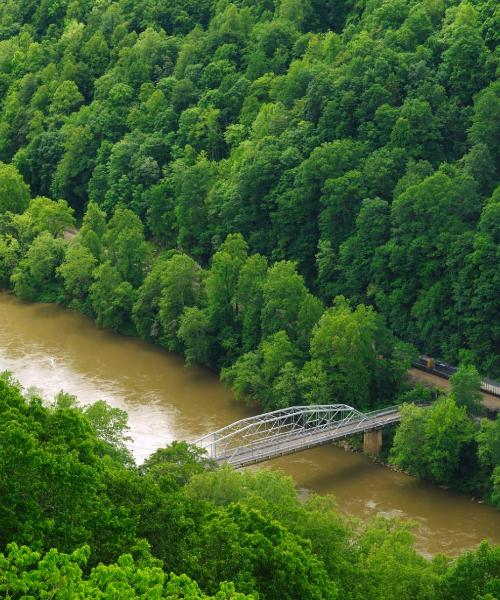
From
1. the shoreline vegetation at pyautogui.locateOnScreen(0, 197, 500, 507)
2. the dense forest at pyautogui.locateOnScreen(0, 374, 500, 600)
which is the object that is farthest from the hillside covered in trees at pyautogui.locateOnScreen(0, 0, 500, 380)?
the dense forest at pyautogui.locateOnScreen(0, 374, 500, 600)

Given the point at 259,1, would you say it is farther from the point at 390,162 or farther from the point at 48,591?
the point at 48,591

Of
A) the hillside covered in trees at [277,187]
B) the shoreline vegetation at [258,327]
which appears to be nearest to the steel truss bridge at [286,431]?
the shoreline vegetation at [258,327]

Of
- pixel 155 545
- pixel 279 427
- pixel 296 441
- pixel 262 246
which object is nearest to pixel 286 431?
pixel 279 427

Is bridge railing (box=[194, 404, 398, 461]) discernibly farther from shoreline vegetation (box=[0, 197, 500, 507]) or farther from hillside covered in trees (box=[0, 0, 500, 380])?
hillside covered in trees (box=[0, 0, 500, 380])

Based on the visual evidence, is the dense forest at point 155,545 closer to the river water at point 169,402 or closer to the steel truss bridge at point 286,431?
the river water at point 169,402

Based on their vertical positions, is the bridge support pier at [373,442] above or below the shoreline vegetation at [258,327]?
below

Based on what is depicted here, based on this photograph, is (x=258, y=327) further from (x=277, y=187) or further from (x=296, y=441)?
(x=296, y=441)
